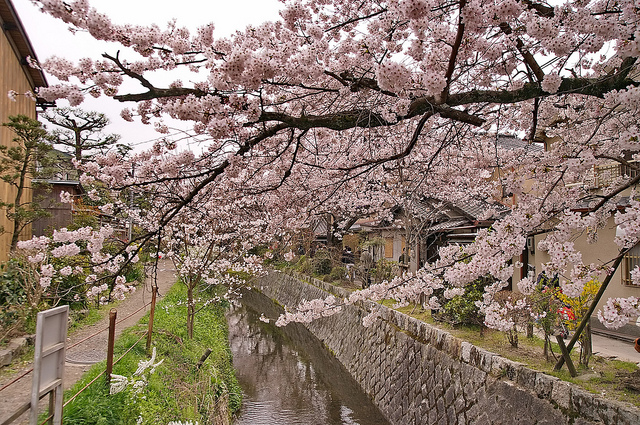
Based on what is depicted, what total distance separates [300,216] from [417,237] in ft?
16.2

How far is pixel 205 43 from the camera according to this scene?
11.1ft

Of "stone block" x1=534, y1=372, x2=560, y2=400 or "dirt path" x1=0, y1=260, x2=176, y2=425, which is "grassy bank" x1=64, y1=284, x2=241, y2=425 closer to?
"dirt path" x1=0, y1=260, x2=176, y2=425

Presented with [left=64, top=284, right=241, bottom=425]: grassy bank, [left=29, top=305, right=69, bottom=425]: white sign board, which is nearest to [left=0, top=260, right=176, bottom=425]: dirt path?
[left=64, top=284, right=241, bottom=425]: grassy bank

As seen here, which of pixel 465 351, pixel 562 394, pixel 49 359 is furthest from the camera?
pixel 465 351

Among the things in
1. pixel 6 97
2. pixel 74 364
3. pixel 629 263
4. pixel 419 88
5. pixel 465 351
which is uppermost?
pixel 6 97

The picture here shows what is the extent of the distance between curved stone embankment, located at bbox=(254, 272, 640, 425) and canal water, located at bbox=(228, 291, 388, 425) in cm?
38

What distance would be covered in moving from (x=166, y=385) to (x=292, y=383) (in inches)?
171

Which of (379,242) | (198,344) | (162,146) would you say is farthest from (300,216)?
(379,242)

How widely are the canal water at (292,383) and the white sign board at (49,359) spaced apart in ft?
16.3

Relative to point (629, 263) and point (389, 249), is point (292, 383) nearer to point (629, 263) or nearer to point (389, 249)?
point (629, 263)

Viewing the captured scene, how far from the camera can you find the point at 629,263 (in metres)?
8.62

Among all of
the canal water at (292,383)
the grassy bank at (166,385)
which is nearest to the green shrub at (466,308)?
the canal water at (292,383)

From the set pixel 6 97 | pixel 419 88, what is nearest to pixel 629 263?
pixel 419 88

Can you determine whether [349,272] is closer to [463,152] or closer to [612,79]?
[463,152]
